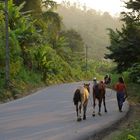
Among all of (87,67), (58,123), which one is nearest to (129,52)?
(58,123)

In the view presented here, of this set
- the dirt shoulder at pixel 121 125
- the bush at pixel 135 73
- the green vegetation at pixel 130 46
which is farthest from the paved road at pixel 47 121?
the bush at pixel 135 73

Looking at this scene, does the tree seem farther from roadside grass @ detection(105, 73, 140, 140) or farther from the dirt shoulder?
the dirt shoulder

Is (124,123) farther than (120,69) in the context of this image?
No

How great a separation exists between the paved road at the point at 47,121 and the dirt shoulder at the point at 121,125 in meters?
0.23

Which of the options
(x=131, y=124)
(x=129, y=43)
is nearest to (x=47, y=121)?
(x=131, y=124)

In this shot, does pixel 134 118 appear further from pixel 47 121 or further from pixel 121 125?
pixel 47 121

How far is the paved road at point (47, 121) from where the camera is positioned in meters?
15.0

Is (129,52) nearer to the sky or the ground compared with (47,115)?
nearer to the sky

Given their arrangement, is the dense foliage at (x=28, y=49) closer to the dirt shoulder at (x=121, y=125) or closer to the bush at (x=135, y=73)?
the dirt shoulder at (x=121, y=125)

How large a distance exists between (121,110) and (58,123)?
239 inches

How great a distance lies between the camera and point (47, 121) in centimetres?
1825

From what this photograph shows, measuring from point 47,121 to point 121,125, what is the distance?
9.75 ft

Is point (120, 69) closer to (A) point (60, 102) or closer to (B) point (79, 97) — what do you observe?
(A) point (60, 102)

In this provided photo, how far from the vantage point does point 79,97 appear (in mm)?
18641
